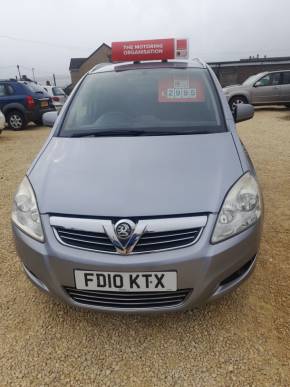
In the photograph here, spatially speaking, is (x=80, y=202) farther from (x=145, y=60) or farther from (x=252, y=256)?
(x=145, y=60)

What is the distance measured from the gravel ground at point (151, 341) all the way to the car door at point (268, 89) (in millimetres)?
11412

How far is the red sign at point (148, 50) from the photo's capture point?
340 centimetres

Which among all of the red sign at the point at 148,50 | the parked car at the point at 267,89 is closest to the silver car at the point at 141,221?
the red sign at the point at 148,50

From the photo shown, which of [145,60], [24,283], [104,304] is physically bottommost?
[24,283]

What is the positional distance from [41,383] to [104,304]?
1.59ft

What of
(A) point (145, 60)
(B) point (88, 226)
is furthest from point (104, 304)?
(A) point (145, 60)

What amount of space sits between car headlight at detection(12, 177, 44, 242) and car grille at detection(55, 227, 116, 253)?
0.46 ft

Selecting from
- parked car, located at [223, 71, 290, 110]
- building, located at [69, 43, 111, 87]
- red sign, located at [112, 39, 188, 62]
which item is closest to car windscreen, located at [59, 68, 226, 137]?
red sign, located at [112, 39, 188, 62]

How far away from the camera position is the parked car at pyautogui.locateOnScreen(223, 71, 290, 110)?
1262 cm

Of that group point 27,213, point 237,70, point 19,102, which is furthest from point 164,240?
point 237,70

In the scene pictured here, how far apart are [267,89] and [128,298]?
12739mm

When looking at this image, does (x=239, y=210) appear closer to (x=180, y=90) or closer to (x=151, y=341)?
(x=151, y=341)

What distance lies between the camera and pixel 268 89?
41.7 ft

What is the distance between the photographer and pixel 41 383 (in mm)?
1697
